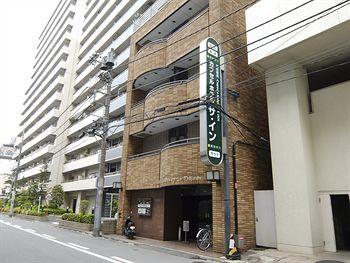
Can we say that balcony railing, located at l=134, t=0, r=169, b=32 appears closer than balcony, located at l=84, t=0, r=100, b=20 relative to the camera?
Yes

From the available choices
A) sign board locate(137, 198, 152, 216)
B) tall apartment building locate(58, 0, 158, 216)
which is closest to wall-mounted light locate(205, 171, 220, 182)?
sign board locate(137, 198, 152, 216)

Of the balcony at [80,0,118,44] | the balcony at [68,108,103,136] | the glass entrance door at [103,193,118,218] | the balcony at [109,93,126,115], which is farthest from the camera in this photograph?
the balcony at [80,0,118,44]

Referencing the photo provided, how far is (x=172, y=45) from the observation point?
18906 millimetres

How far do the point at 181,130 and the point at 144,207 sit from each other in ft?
16.6

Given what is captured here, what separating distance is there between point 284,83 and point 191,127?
6118 millimetres

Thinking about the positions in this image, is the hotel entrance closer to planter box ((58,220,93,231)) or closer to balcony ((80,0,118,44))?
planter box ((58,220,93,231))

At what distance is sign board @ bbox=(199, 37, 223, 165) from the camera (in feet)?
41.7

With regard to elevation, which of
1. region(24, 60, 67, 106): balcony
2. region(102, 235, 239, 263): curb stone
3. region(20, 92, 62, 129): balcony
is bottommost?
region(102, 235, 239, 263): curb stone

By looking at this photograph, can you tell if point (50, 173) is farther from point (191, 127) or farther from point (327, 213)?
point (327, 213)

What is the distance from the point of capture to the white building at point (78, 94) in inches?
1296

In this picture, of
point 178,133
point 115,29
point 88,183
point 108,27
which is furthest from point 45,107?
point 178,133

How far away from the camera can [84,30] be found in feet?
166

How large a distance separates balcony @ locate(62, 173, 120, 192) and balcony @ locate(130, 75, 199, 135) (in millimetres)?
10525

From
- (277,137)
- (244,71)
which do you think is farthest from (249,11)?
(277,137)
